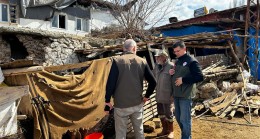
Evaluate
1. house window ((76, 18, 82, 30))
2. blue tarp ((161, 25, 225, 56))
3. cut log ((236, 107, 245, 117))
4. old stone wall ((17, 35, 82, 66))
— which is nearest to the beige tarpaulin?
old stone wall ((17, 35, 82, 66))

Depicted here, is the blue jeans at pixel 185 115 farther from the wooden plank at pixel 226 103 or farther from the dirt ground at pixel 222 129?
the wooden plank at pixel 226 103

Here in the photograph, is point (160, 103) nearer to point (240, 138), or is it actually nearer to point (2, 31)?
point (240, 138)

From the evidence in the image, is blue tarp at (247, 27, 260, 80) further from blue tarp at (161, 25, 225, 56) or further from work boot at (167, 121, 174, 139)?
work boot at (167, 121, 174, 139)

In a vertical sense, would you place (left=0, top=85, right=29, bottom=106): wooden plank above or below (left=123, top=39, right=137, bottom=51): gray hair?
below

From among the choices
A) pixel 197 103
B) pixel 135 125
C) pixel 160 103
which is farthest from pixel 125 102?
pixel 197 103

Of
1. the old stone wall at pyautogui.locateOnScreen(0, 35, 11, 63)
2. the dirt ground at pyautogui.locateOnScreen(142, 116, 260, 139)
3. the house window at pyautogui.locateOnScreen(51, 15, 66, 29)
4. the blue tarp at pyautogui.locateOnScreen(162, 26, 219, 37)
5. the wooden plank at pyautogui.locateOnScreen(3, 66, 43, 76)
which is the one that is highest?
the house window at pyautogui.locateOnScreen(51, 15, 66, 29)

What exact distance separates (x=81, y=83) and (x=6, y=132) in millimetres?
2004

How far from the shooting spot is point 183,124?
13.2ft

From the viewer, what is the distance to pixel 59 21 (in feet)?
63.8

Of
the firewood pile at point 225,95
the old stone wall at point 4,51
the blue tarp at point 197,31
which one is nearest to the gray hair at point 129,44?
the firewood pile at point 225,95

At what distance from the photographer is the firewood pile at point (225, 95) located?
7.54 m

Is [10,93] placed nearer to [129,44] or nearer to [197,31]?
[129,44]

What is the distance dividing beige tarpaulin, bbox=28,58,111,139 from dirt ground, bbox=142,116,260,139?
4.80 ft

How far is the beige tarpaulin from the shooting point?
13.0 feet
